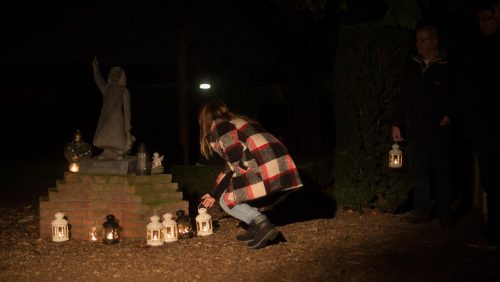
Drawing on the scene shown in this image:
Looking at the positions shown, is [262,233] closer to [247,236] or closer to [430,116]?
[247,236]

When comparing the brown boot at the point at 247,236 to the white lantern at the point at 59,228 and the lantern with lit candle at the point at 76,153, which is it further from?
the lantern with lit candle at the point at 76,153

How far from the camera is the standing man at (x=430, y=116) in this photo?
6773mm

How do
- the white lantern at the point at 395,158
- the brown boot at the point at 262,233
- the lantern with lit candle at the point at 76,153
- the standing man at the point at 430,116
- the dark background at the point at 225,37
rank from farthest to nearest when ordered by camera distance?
the dark background at the point at 225,37 → the lantern with lit candle at the point at 76,153 → the white lantern at the point at 395,158 → the standing man at the point at 430,116 → the brown boot at the point at 262,233

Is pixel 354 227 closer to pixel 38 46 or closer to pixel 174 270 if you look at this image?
pixel 174 270

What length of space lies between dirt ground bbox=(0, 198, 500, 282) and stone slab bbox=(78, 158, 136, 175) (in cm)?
81

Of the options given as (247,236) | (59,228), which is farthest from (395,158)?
(59,228)

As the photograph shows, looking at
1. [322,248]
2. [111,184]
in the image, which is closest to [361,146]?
[322,248]

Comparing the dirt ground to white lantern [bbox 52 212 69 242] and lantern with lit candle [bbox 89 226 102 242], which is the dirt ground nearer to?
white lantern [bbox 52 212 69 242]

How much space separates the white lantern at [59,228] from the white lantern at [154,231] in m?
1.07

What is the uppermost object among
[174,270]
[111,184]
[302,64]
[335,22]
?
[335,22]

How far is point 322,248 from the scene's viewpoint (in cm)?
638

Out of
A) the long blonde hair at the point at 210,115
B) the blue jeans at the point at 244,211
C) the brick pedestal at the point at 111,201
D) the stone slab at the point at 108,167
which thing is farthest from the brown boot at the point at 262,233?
the stone slab at the point at 108,167

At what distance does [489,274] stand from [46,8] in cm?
1096

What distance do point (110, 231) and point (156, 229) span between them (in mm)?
579
